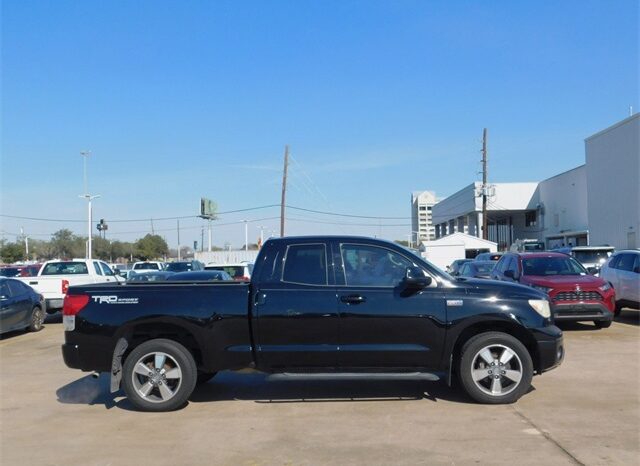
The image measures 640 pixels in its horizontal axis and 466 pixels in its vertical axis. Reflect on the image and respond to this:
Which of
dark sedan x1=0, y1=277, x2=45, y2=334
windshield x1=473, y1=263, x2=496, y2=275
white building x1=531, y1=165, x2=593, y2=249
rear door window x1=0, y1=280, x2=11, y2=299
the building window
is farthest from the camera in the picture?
the building window

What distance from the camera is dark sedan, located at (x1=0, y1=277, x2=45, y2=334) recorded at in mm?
14117

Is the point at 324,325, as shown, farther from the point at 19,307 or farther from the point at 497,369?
the point at 19,307

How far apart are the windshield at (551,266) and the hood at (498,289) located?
715cm

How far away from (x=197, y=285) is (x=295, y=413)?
72.4 inches

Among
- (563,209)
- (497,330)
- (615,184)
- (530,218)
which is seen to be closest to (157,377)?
(497,330)

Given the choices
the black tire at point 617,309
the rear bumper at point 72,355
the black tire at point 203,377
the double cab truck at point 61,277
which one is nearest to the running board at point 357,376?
the black tire at point 203,377

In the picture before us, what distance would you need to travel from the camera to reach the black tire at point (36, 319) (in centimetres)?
1538

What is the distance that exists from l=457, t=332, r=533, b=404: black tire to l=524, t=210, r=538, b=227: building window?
5308cm

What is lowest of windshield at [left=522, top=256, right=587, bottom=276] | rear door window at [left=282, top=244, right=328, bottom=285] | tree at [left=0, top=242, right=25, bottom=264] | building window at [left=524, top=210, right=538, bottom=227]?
windshield at [left=522, top=256, right=587, bottom=276]

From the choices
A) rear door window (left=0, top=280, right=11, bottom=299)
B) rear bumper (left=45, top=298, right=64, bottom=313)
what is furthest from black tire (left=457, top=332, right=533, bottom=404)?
rear bumper (left=45, top=298, right=64, bottom=313)

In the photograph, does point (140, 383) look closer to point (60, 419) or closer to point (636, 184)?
point (60, 419)

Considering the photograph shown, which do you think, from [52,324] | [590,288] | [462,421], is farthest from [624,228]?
[462,421]

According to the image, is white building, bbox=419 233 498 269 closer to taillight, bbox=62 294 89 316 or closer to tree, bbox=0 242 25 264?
taillight, bbox=62 294 89 316

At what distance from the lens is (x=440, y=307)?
22.6 feet
